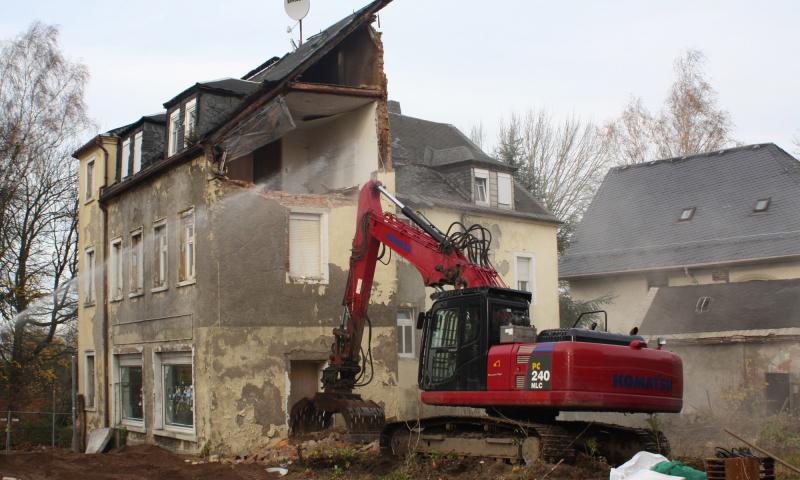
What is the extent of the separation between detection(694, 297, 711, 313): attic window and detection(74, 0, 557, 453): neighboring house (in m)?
7.26

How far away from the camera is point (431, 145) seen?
31.7m

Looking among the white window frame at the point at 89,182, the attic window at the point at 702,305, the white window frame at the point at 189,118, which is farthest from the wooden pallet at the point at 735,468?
the white window frame at the point at 89,182

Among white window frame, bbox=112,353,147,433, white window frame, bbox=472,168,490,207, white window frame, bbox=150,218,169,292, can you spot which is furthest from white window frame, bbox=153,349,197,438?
white window frame, bbox=472,168,490,207

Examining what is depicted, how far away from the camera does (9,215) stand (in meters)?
32.8

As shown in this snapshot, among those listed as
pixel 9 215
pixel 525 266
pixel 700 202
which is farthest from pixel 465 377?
pixel 9 215

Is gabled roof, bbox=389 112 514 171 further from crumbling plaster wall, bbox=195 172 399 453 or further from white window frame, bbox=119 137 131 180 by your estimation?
crumbling plaster wall, bbox=195 172 399 453

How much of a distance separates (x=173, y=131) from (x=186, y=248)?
10.8 feet

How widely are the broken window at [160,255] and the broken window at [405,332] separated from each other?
6.61m

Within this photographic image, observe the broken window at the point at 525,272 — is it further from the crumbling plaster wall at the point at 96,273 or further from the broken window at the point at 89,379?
the broken window at the point at 89,379

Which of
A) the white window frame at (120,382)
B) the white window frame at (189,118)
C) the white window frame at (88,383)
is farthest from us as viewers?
the white window frame at (88,383)

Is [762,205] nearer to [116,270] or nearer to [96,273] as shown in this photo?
[116,270]

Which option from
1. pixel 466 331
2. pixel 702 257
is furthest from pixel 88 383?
pixel 702 257

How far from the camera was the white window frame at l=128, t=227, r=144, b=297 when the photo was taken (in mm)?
23859

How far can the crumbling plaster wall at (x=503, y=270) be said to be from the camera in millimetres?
25594
